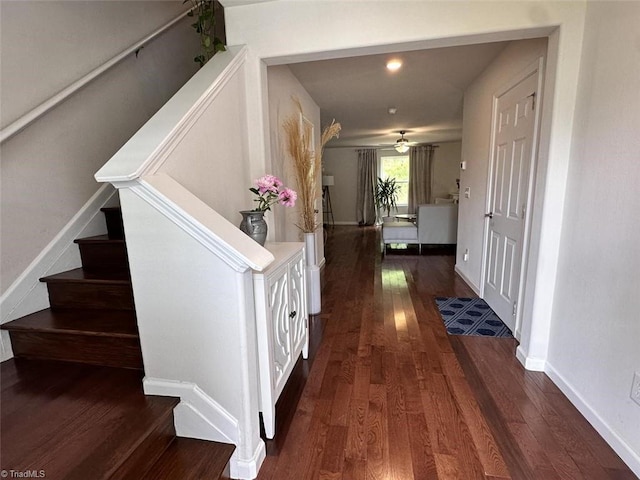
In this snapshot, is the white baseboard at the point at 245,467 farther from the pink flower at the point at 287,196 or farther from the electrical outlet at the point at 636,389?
the electrical outlet at the point at 636,389

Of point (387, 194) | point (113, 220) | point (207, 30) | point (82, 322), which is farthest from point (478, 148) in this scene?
point (387, 194)

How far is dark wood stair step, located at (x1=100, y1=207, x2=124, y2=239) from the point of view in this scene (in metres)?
2.01

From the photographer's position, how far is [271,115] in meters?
2.53

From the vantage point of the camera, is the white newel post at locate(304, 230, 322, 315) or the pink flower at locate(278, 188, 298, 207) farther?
the white newel post at locate(304, 230, 322, 315)

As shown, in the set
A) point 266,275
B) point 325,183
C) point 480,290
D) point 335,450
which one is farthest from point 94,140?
point 325,183

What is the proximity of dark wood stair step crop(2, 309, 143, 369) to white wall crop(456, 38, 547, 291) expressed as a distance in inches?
122

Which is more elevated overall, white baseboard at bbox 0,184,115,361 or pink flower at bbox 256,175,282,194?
pink flower at bbox 256,175,282,194

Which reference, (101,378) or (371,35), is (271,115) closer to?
(371,35)

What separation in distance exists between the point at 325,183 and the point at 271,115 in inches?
245

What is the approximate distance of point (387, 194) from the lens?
8.79 meters

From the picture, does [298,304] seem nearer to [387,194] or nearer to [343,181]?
[387,194]

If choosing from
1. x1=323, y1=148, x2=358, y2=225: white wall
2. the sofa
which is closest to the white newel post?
the sofa

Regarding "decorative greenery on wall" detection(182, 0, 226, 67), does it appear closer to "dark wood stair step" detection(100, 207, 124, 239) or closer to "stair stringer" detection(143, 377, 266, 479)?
"dark wood stair step" detection(100, 207, 124, 239)

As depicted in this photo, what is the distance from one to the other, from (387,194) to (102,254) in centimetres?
780
